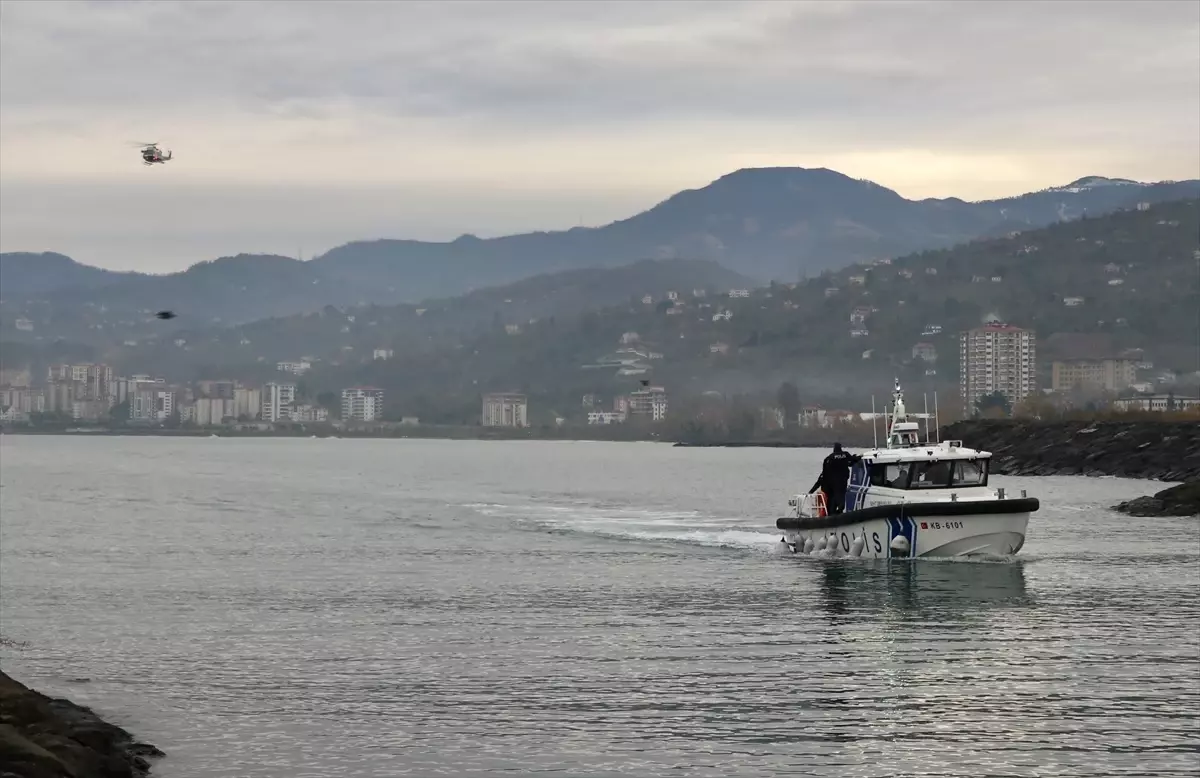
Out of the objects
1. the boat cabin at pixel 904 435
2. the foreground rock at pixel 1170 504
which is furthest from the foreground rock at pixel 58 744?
the foreground rock at pixel 1170 504

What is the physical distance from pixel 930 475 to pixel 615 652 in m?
16.9

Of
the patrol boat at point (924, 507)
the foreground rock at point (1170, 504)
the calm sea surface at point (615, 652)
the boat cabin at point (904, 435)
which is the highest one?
the boat cabin at point (904, 435)

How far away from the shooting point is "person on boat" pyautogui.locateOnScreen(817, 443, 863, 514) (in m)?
46.2

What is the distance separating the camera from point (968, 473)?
43.5 m

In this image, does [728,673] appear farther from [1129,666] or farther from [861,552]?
[861,552]

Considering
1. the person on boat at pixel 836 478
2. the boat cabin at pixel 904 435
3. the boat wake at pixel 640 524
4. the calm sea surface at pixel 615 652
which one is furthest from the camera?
the boat wake at pixel 640 524

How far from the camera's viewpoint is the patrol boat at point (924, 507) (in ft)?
139

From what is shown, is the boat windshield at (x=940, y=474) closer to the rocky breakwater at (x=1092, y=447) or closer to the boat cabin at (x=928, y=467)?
the boat cabin at (x=928, y=467)

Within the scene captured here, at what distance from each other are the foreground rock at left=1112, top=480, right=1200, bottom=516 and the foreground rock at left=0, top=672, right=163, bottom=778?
54309 millimetres

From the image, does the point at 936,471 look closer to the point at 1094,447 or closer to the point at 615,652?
the point at 615,652

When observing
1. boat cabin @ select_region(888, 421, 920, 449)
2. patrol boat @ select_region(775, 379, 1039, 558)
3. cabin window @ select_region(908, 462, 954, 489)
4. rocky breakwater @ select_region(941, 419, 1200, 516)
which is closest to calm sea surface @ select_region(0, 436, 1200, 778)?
patrol boat @ select_region(775, 379, 1039, 558)

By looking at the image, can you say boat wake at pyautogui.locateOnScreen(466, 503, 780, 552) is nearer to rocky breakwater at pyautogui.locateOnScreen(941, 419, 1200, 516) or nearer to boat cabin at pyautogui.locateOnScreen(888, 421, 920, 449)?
boat cabin at pyautogui.locateOnScreen(888, 421, 920, 449)

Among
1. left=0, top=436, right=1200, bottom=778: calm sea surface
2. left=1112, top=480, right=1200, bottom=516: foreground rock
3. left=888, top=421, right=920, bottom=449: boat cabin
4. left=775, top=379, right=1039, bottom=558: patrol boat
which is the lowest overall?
left=0, top=436, right=1200, bottom=778: calm sea surface

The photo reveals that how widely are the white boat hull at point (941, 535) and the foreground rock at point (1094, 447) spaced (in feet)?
176
